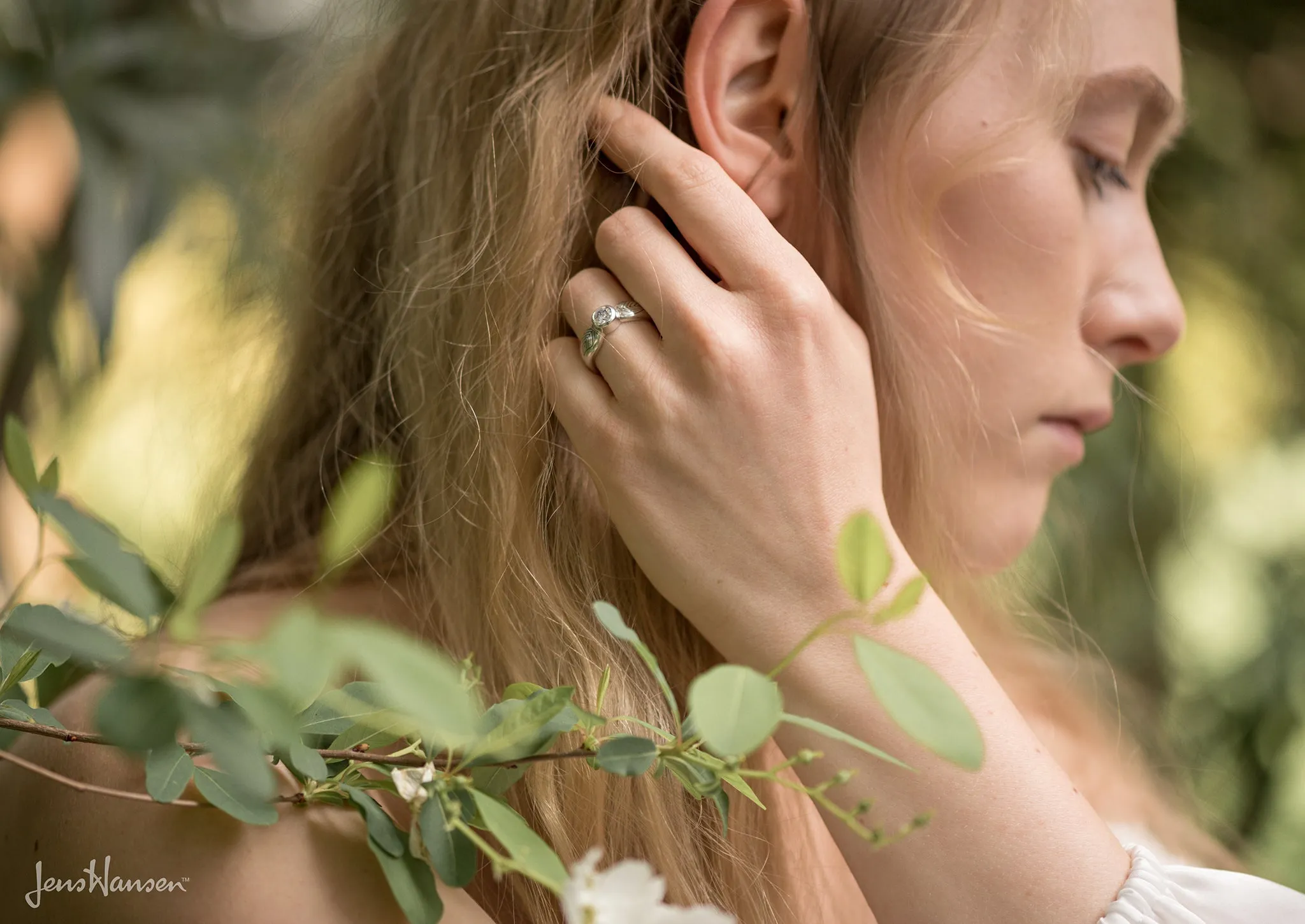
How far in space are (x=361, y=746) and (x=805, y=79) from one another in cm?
60

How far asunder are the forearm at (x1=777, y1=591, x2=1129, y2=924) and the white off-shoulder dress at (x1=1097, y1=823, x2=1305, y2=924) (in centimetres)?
1

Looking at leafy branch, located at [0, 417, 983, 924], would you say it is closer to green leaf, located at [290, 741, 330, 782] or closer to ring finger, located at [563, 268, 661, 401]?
green leaf, located at [290, 741, 330, 782]

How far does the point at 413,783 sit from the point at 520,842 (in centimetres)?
9

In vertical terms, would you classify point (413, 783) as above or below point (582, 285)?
below

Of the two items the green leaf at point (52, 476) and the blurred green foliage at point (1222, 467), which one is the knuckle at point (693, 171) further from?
the blurred green foliage at point (1222, 467)

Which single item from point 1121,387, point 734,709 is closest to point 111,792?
point 734,709

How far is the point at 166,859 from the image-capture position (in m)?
0.53

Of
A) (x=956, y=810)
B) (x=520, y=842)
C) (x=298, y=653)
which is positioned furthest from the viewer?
(x=956, y=810)

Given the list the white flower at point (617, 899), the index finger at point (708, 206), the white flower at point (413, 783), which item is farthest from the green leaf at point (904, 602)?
the index finger at point (708, 206)

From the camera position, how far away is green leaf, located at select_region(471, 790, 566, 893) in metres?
0.34

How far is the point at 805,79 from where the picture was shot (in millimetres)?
825

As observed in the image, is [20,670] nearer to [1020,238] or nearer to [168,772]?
[168,772]

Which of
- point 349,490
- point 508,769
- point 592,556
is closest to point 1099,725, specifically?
point 592,556

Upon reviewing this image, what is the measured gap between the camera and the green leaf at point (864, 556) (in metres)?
0.33
